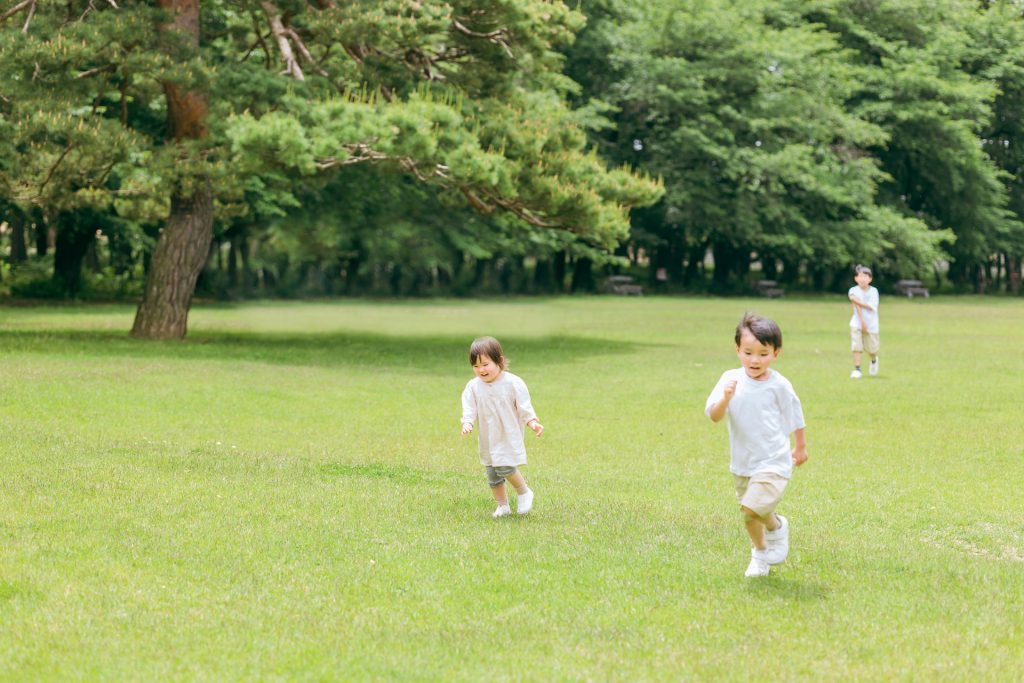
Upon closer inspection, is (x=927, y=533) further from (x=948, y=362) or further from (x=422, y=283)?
(x=422, y=283)

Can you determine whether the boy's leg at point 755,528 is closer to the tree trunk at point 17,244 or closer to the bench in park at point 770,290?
the tree trunk at point 17,244

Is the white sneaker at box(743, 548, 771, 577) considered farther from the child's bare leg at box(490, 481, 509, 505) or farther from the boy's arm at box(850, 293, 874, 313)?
the boy's arm at box(850, 293, 874, 313)

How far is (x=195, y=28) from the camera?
2486 cm

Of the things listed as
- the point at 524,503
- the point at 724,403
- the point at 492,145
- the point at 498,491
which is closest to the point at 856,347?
the point at 492,145

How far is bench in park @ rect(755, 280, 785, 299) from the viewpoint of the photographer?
5806cm

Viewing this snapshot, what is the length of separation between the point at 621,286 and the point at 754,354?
50.3 metres

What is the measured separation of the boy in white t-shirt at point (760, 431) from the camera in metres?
7.00

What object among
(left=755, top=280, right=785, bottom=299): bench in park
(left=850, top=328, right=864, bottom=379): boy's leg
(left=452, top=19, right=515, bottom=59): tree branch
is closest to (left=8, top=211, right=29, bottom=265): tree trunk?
(left=452, top=19, right=515, bottom=59): tree branch

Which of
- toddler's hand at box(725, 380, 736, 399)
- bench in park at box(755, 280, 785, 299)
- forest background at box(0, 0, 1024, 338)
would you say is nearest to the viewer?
toddler's hand at box(725, 380, 736, 399)

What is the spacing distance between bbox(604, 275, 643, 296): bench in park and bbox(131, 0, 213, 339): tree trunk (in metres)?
32.8

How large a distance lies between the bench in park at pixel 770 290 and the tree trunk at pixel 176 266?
120 ft

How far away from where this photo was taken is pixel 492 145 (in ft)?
77.4

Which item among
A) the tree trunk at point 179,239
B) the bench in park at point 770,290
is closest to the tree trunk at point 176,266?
the tree trunk at point 179,239

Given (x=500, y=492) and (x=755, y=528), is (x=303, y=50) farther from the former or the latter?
(x=755, y=528)
